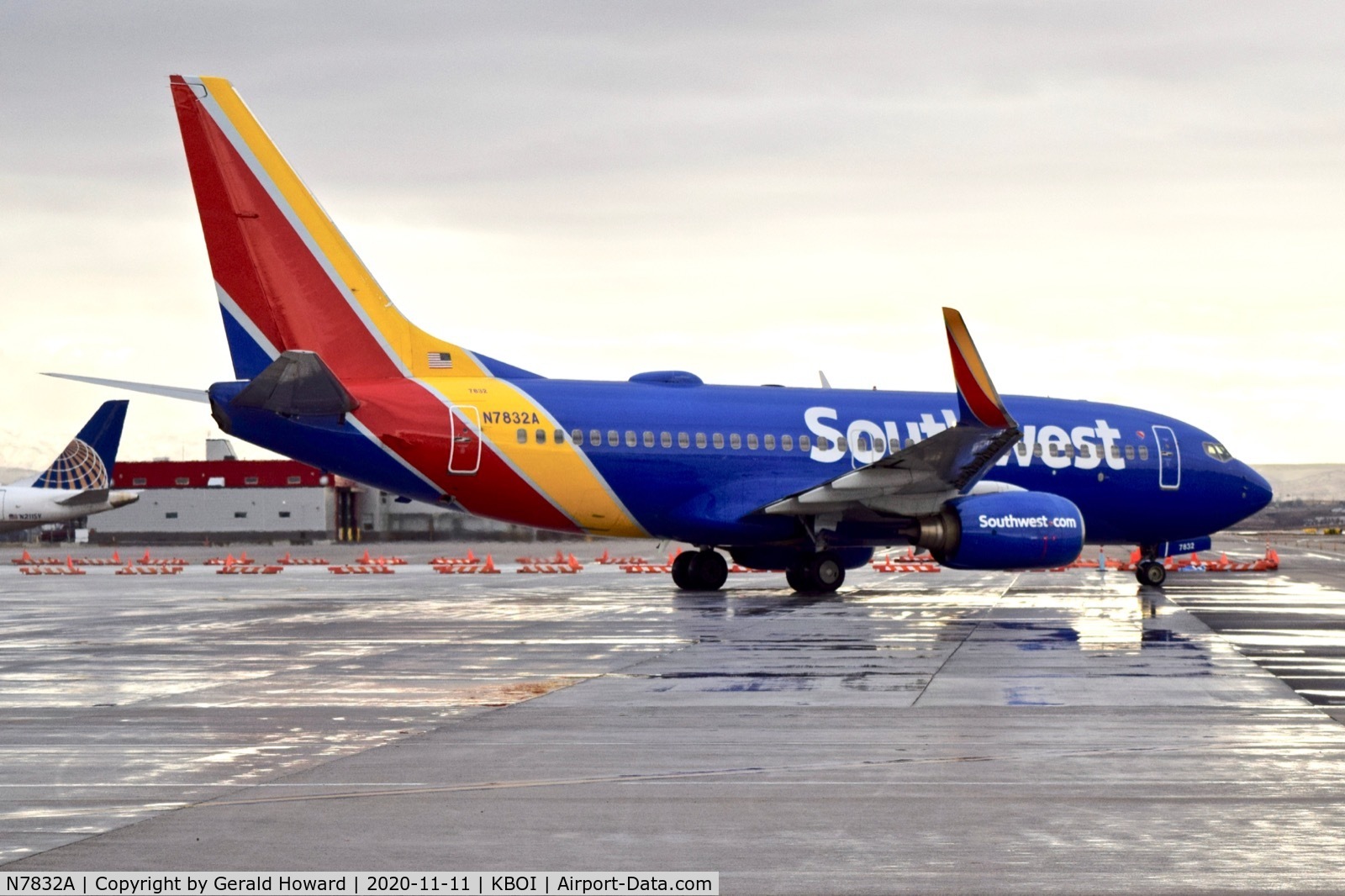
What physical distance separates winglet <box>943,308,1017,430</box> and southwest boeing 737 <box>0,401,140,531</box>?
1920 inches

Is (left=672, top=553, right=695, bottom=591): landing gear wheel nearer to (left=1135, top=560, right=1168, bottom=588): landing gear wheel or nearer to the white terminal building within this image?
(left=1135, top=560, right=1168, bottom=588): landing gear wheel

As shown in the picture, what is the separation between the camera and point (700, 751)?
900 centimetres

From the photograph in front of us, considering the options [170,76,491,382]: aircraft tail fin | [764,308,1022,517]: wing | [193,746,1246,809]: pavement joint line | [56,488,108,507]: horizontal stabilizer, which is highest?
[170,76,491,382]: aircraft tail fin

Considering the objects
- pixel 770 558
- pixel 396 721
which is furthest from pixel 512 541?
pixel 396 721

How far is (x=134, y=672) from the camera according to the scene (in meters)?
13.7

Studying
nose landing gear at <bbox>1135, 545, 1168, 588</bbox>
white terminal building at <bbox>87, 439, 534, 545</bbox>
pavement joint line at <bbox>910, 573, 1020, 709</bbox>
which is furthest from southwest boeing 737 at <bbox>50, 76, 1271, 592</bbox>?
white terminal building at <bbox>87, 439, 534, 545</bbox>

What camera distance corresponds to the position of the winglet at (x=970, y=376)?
23.5 m

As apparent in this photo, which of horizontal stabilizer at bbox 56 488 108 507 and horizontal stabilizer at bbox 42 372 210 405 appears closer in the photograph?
horizontal stabilizer at bbox 42 372 210 405

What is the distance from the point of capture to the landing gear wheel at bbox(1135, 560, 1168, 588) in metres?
28.7

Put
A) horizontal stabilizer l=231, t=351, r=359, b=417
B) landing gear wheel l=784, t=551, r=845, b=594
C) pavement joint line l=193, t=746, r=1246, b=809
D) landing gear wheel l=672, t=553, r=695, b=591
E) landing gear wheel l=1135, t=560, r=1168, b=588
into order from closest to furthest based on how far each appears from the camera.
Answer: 1. pavement joint line l=193, t=746, r=1246, b=809
2. horizontal stabilizer l=231, t=351, r=359, b=417
3. landing gear wheel l=784, t=551, r=845, b=594
4. landing gear wheel l=672, t=553, r=695, b=591
5. landing gear wheel l=1135, t=560, r=1168, b=588

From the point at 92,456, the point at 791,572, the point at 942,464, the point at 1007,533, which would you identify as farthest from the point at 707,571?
the point at 92,456

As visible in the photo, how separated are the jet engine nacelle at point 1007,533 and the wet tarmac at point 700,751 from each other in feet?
14.1

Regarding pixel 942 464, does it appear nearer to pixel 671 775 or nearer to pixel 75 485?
pixel 671 775

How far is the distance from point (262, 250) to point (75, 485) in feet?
153
